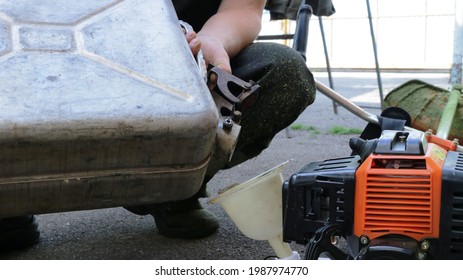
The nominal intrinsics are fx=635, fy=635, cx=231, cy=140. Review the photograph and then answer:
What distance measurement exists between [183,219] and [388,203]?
0.79 m

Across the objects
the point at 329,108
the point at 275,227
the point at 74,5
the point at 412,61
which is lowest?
the point at 412,61

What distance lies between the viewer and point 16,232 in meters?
1.56

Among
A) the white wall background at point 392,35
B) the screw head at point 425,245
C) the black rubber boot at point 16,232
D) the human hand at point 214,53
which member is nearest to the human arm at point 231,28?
the human hand at point 214,53

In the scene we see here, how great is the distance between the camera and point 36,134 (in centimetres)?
71

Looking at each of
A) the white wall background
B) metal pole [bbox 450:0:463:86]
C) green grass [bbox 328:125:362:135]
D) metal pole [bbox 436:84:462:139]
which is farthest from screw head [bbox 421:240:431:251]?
the white wall background

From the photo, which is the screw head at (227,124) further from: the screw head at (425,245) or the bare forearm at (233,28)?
the bare forearm at (233,28)

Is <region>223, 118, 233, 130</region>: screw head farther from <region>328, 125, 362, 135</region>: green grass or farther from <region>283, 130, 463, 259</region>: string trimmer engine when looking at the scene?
<region>328, 125, 362, 135</region>: green grass

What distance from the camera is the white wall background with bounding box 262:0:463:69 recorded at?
37.0 feet

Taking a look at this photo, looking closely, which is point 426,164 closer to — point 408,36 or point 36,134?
point 36,134

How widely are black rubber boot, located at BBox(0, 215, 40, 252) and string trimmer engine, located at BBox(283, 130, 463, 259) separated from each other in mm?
823

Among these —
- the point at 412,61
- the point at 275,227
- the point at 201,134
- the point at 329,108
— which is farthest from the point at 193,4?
the point at 412,61

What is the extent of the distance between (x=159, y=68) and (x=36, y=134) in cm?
19

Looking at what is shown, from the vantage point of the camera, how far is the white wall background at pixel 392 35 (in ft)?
37.0

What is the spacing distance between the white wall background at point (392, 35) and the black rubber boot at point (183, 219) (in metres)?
9.64
